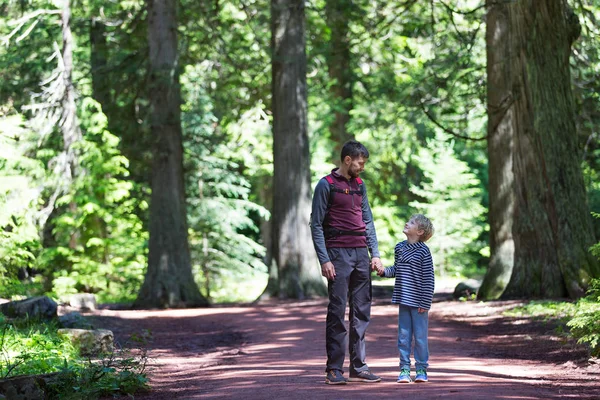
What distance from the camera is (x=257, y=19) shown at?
26.9 metres

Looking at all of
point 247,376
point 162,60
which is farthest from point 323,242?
point 162,60

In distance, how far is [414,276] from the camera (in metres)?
8.61

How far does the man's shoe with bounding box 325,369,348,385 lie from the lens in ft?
27.7

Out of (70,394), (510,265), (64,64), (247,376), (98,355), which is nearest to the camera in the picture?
(70,394)

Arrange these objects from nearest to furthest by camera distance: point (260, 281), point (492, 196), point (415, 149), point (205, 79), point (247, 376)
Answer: point (247, 376) → point (492, 196) → point (205, 79) → point (415, 149) → point (260, 281)

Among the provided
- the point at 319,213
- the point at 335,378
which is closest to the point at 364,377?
the point at 335,378

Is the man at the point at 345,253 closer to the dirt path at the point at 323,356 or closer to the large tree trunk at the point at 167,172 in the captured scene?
the dirt path at the point at 323,356

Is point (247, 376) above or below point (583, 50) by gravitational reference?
below

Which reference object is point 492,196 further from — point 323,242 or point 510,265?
point 323,242

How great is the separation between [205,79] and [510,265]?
14.8 m

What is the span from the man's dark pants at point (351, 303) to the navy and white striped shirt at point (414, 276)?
284 millimetres

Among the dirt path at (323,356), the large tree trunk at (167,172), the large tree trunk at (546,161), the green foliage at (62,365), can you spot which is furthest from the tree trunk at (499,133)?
the green foliage at (62,365)

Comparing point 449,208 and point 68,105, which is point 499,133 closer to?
point 68,105

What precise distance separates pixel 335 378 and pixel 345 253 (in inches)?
46.8
